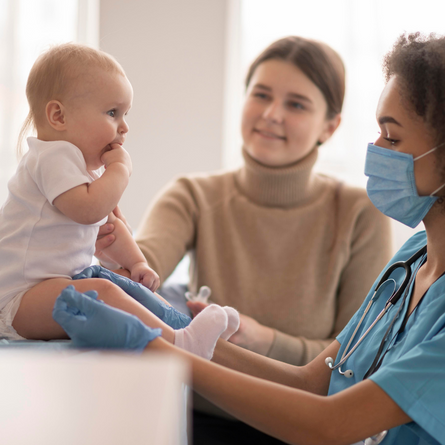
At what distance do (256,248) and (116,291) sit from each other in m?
1.16

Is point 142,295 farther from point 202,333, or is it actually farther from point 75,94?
point 75,94

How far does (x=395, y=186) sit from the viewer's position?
103 centimetres

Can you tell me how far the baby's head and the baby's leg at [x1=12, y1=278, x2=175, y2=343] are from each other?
10.0 inches

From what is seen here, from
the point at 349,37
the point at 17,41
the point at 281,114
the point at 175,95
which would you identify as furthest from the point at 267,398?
the point at 349,37

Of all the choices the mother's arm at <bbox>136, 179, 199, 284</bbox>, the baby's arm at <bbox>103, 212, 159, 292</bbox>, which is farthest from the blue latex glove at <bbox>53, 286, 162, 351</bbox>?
the mother's arm at <bbox>136, 179, 199, 284</bbox>

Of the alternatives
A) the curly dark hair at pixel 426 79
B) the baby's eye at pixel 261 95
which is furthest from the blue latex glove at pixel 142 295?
the baby's eye at pixel 261 95

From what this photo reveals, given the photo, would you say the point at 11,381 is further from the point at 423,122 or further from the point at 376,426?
the point at 423,122

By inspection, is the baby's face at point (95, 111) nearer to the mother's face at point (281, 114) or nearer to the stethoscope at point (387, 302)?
the stethoscope at point (387, 302)

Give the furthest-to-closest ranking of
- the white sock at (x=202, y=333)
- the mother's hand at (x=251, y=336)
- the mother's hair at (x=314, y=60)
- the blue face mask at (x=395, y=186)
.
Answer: the mother's hair at (x=314, y=60) < the mother's hand at (x=251, y=336) < the blue face mask at (x=395, y=186) < the white sock at (x=202, y=333)

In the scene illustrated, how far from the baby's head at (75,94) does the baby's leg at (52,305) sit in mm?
254

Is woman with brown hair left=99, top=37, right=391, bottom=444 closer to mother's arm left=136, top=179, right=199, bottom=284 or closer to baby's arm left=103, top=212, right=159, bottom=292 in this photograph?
mother's arm left=136, top=179, right=199, bottom=284

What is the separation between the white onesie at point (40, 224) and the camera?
86cm

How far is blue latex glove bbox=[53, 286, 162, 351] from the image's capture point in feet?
2.52

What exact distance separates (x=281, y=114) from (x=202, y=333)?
4.14 feet
